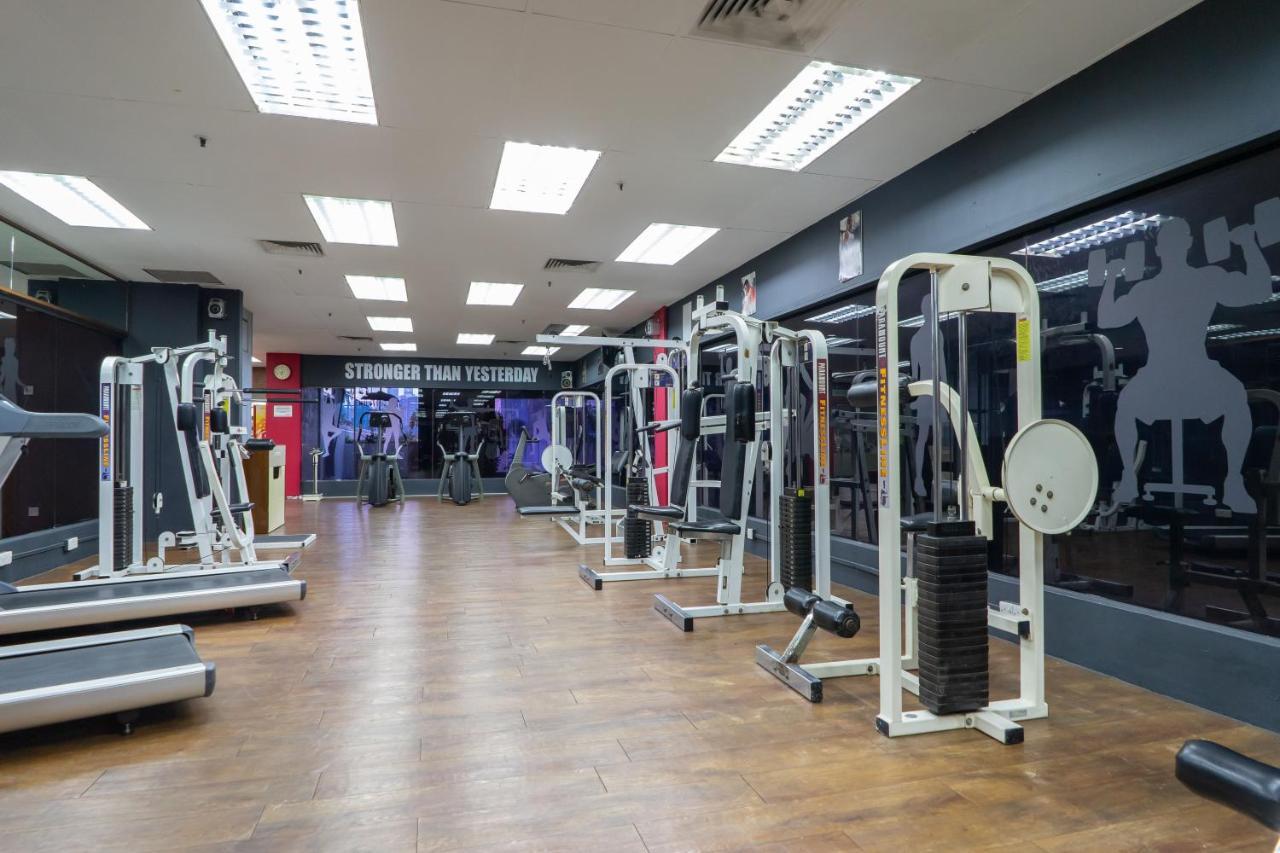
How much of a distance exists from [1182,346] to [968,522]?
4.31 feet

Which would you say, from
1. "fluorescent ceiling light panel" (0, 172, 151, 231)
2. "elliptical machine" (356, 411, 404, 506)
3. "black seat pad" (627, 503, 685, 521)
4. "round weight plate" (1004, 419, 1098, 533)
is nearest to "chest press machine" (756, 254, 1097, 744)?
"round weight plate" (1004, 419, 1098, 533)

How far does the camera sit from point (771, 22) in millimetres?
2760

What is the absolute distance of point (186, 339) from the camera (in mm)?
6973

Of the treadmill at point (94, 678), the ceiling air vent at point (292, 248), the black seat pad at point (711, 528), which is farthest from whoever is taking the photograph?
the ceiling air vent at point (292, 248)

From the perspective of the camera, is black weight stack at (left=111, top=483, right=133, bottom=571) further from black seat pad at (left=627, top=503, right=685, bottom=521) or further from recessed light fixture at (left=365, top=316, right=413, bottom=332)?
recessed light fixture at (left=365, top=316, right=413, bottom=332)

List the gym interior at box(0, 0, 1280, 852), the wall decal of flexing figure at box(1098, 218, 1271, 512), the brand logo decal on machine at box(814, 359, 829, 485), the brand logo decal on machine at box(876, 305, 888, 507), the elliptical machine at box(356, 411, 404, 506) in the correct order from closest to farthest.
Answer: the gym interior at box(0, 0, 1280, 852) → the brand logo decal on machine at box(876, 305, 888, 507) → the wall decal of flexing figure at box(1098, 218, 1271, 512) → the brand logo decal on machine at box(814, 359, 829, 485) → the elliptical machine at box(356, 411, 404, 506)

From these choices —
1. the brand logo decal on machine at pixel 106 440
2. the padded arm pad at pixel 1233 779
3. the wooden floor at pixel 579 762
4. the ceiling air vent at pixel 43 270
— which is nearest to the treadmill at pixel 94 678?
the wooden floor at pixel 579 762

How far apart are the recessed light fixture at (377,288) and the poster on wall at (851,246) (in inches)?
174

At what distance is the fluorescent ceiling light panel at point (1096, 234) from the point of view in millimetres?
2869

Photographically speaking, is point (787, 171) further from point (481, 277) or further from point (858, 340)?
point (481, 277)

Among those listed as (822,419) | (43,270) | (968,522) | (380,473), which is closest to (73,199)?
(43,270)

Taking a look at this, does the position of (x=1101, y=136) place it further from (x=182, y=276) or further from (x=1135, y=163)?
(x=182, y=276)

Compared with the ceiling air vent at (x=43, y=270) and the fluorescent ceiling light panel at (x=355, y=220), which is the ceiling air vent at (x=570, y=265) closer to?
the fluorescent ceiling light panel at (x=355, y=220)

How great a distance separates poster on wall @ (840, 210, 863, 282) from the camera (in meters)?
4.68
